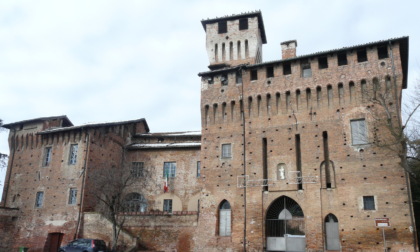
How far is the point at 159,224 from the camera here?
2617 centimetres

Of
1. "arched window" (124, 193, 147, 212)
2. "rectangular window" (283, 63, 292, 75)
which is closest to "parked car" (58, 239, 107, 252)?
"arched window" (124, 193, 147, 212)

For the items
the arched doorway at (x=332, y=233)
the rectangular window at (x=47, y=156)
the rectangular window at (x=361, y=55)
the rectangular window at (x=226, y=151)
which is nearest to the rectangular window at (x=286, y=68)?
the rectangular window at (x=361, y=55)

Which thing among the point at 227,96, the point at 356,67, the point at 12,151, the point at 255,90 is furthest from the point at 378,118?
the point at 12,151

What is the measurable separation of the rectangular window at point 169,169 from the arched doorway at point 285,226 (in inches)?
396

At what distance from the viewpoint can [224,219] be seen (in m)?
25.1

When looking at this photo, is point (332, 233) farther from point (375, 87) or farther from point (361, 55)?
point (361, 55)

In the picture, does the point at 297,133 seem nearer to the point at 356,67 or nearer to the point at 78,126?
the point at 356,67

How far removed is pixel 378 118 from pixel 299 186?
5.78m

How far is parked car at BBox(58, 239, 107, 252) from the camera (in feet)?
76.4

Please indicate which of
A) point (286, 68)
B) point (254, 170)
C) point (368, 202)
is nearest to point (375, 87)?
point (286, 68)

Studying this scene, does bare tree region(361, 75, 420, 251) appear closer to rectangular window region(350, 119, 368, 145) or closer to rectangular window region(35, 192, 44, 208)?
rectangular window region(350, 119, 368, 145)

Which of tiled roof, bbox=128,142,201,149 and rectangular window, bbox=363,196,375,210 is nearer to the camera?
rectangular window, bbox=363,196,375,210

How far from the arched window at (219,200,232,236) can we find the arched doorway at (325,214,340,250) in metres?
5.64

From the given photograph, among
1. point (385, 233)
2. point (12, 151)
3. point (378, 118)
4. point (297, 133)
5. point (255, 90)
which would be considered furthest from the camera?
point (12, 151)
